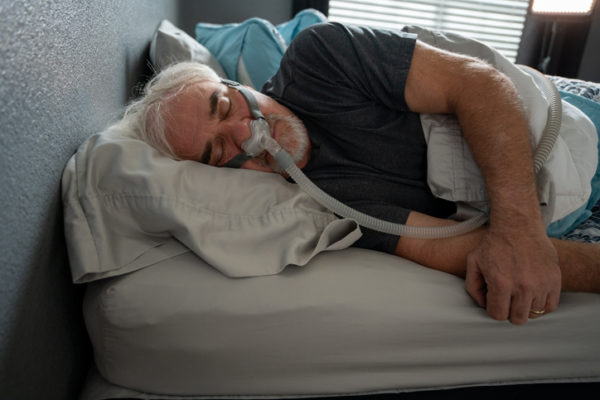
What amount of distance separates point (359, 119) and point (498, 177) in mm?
369

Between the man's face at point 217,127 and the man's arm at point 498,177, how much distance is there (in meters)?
0.33

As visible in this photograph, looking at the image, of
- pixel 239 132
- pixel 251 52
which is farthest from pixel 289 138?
pixel 251 52

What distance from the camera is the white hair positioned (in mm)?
957

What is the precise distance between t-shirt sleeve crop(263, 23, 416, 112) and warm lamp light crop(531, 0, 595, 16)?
1859 millimetres

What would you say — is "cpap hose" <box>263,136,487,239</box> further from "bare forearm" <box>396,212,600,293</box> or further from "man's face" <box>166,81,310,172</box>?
"man's face" <box>166,81,310,172</box>

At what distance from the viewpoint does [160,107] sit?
3.22ft

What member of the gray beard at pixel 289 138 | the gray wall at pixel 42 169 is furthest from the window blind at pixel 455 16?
the gray wall at pixel 42 169

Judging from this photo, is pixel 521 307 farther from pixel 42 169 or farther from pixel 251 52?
pixel 251 52

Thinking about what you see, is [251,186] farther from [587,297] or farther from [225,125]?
[587,297]

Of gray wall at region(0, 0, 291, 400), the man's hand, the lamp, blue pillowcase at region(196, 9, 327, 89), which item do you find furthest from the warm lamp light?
gray wall at region(0, 0, 291, 400)

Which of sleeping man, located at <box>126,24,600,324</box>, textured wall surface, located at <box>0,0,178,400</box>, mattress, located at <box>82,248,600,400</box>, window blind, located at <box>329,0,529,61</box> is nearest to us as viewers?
textured wall surface, located at <box>0,0,178,400</box>

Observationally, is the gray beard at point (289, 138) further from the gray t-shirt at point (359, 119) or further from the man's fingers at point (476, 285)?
the man's fingers at point (476, 285)

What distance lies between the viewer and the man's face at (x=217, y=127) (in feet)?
3.19

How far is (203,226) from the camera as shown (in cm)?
75
